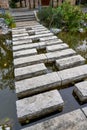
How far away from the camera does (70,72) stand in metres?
3.61

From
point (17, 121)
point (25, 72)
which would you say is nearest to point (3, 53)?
point (25, 72)

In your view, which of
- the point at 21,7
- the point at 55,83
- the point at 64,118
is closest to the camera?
the point at 64,118

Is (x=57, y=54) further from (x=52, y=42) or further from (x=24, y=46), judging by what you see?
(x=24, y=46)

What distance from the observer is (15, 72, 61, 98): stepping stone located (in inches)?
121

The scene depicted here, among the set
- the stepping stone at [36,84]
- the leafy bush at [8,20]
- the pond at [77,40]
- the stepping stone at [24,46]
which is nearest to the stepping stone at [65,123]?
the stepping stone at [36,84]

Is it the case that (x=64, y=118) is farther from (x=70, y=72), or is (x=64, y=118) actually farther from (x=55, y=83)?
(x=70, y=72)

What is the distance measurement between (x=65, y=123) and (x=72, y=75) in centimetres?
140

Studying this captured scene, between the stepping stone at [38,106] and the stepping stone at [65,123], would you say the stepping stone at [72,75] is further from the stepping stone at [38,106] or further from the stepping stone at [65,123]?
the stepping stone at [65,123]

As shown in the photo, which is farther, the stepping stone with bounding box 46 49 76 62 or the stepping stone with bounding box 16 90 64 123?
the stepping stone with bounding box 46 49 76 62

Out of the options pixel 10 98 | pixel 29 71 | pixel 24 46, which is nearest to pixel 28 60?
pixel 29 71

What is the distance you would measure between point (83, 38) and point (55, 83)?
170 inches

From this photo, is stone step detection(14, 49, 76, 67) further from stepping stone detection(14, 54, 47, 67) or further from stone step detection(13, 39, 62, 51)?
stone step detection(13, 39, 62, 51)

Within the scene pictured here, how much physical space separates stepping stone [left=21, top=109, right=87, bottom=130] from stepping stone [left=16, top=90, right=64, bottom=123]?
0.23 meters

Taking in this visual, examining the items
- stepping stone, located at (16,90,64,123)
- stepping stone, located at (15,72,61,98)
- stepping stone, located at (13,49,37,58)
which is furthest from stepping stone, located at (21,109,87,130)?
stepping stone, located at (13,49,37,58)
